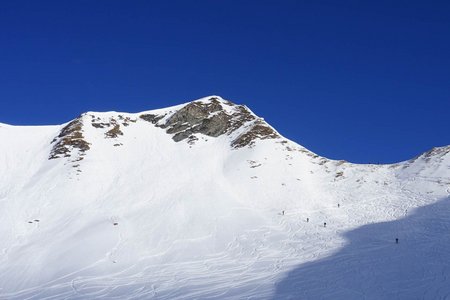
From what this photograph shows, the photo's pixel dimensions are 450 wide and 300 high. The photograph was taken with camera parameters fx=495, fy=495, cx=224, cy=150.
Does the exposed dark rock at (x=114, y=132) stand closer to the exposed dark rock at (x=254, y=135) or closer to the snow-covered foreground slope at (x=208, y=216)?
the snow-covered foreground slope at (x=208, y=216)

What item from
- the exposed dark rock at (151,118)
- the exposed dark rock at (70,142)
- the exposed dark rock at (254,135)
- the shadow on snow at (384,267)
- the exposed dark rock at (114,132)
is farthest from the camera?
the exposed dark rock at (151,118)

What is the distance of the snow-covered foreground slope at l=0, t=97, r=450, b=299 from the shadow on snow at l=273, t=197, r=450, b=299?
0.37 ft

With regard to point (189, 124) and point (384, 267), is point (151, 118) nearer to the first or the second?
point (189, 124)

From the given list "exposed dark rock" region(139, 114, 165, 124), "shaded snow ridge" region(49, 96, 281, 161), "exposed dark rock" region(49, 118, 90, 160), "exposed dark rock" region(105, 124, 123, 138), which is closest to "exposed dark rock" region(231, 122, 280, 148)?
"shaded snow ridge" region(49, 96, 281, 161)

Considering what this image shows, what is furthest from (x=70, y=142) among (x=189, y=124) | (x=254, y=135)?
(x=254, y=135)

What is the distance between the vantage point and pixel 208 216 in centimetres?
4956

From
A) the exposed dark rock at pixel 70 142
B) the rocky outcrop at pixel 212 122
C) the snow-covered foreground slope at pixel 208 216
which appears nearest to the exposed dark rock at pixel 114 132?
the snow-covered foreground slope at pixel 208 216

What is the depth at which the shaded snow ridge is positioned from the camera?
2847 inches

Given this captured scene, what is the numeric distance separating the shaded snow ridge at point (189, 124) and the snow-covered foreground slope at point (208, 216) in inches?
12.7

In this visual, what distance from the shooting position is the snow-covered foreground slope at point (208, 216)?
31.5 m

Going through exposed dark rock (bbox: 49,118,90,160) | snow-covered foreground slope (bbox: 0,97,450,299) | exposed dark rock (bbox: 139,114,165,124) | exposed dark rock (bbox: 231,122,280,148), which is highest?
exposed dark rock (bbox: 139,114,165,124)

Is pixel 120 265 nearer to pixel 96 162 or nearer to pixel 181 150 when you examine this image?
pixel 96 162

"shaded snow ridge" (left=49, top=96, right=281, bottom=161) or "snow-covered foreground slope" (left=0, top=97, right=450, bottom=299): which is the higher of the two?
"shaded snow ridge" (left=49, top=96, right=281, bottom=161)

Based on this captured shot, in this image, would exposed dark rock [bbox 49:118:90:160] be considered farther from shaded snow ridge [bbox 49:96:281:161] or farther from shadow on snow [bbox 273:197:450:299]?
shadow on snow [bbox 273:197:450:299]
